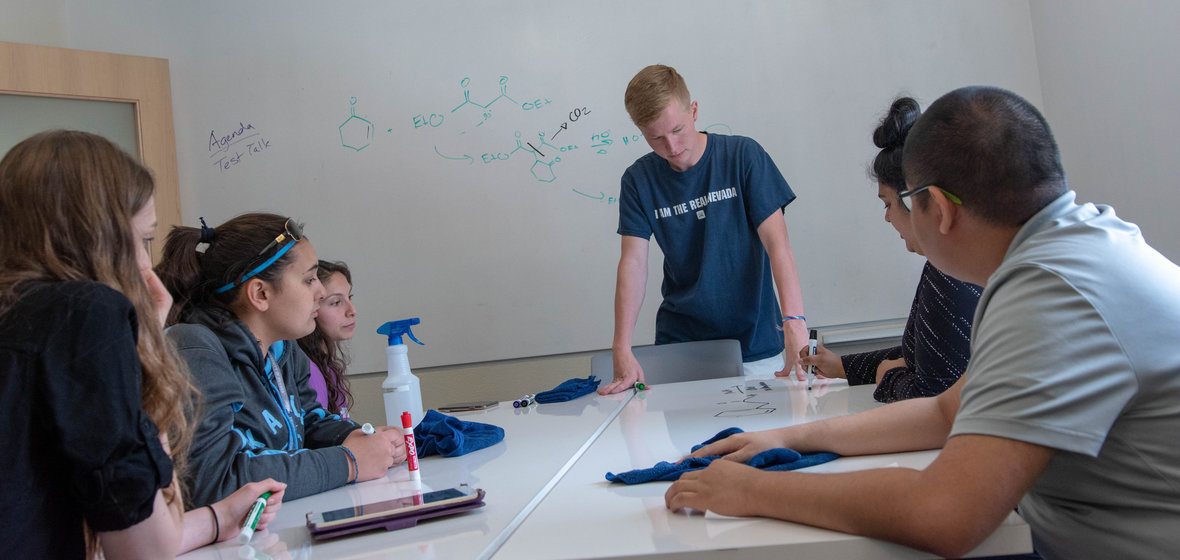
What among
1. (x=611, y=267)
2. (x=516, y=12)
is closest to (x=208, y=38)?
(x=516, y=12)

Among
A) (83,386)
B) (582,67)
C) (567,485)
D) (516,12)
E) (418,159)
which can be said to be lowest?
(567,485)

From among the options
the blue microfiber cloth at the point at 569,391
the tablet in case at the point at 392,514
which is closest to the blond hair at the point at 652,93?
the blue microfiber cloth at the point at 569,391

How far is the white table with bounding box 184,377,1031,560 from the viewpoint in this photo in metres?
0.86

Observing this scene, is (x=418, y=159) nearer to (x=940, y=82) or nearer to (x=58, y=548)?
(x=940, y=82)

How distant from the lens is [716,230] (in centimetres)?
253

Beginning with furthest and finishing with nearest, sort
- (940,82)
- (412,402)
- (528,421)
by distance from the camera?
(940,82)
(528,421)
(412,402)

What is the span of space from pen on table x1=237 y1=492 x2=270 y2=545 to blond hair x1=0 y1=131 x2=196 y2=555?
5.3 inches

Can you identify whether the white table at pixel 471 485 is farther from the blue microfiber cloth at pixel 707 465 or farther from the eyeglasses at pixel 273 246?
the eyeglasses at pixel 273 246

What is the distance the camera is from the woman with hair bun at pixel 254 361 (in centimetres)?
132

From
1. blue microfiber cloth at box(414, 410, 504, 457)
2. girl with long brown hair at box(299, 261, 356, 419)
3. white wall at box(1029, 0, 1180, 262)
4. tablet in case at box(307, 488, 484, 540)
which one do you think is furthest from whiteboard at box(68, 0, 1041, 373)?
tablet in case at box(307, 488, 484, 540)

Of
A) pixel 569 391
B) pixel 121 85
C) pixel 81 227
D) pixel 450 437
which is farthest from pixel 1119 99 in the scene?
pixel 121 85

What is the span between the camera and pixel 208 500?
4.14ft

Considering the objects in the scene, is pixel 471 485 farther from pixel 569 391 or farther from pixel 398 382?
pixel 569 391

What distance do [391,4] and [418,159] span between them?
2.06 ft
